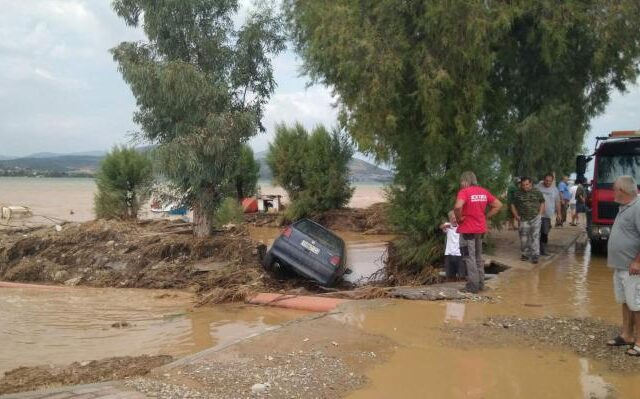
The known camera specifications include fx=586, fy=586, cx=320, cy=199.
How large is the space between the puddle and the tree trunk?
421cm

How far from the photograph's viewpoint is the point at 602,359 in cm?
607

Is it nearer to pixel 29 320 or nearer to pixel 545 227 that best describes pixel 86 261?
pixel 29 320

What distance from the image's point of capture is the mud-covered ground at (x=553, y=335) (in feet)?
20.3

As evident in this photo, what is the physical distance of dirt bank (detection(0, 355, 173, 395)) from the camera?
5735 millimetres

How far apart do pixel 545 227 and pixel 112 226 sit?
12.2m

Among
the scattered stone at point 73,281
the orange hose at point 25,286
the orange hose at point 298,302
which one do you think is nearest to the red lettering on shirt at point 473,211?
the orange hose at point 298,302

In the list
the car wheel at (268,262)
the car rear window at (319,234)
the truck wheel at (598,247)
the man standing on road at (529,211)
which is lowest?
the car wheel at (268,262)

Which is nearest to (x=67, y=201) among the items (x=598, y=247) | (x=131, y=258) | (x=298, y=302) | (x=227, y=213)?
(x=227, y=213)

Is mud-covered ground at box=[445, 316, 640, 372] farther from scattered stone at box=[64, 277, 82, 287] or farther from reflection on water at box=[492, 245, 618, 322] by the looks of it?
scattered stone at box=[64, 277, 82, 287]

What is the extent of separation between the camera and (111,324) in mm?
9898

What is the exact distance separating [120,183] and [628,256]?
20.2 metres

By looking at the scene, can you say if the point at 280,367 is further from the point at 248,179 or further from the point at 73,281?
the point at 248,179

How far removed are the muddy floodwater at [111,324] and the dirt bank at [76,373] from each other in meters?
0.89

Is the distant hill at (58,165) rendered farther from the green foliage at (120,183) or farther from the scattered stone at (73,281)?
the scattered stone at (73,281)
